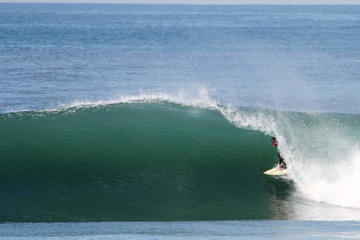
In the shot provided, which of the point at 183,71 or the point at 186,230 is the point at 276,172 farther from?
the point at 183,71

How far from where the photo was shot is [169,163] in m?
20.1

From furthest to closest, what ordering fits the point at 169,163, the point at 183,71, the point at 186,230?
the point at 183,71, the point at 169,163, the point at 186,230

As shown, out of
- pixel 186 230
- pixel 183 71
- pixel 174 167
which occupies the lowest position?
pixel 186 230

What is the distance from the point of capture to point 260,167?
20031mm

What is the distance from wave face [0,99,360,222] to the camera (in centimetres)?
1659

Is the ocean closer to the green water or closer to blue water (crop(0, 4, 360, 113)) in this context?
the green water

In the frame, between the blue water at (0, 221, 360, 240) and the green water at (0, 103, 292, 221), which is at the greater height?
the green water at (0, 103, 292, 221)

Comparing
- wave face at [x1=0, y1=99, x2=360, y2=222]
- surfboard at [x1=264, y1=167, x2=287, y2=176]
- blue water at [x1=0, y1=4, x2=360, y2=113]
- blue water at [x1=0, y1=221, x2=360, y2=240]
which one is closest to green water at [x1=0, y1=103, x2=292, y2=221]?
wave face at [x1=0, y1=99, x2=360, y2=222]

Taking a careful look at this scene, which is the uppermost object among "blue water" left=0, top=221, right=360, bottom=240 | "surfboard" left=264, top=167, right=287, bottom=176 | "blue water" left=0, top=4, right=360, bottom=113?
"blue water" left=0, top=4, right=360, bottom=113

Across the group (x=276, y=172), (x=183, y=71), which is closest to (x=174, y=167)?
(x=276, y=172)

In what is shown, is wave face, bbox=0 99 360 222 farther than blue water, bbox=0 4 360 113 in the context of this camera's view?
No

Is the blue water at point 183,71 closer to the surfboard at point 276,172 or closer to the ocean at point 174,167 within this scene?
the ocean at point 174,167

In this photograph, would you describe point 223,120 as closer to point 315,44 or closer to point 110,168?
point 110,168

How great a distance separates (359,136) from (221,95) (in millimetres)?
14983
